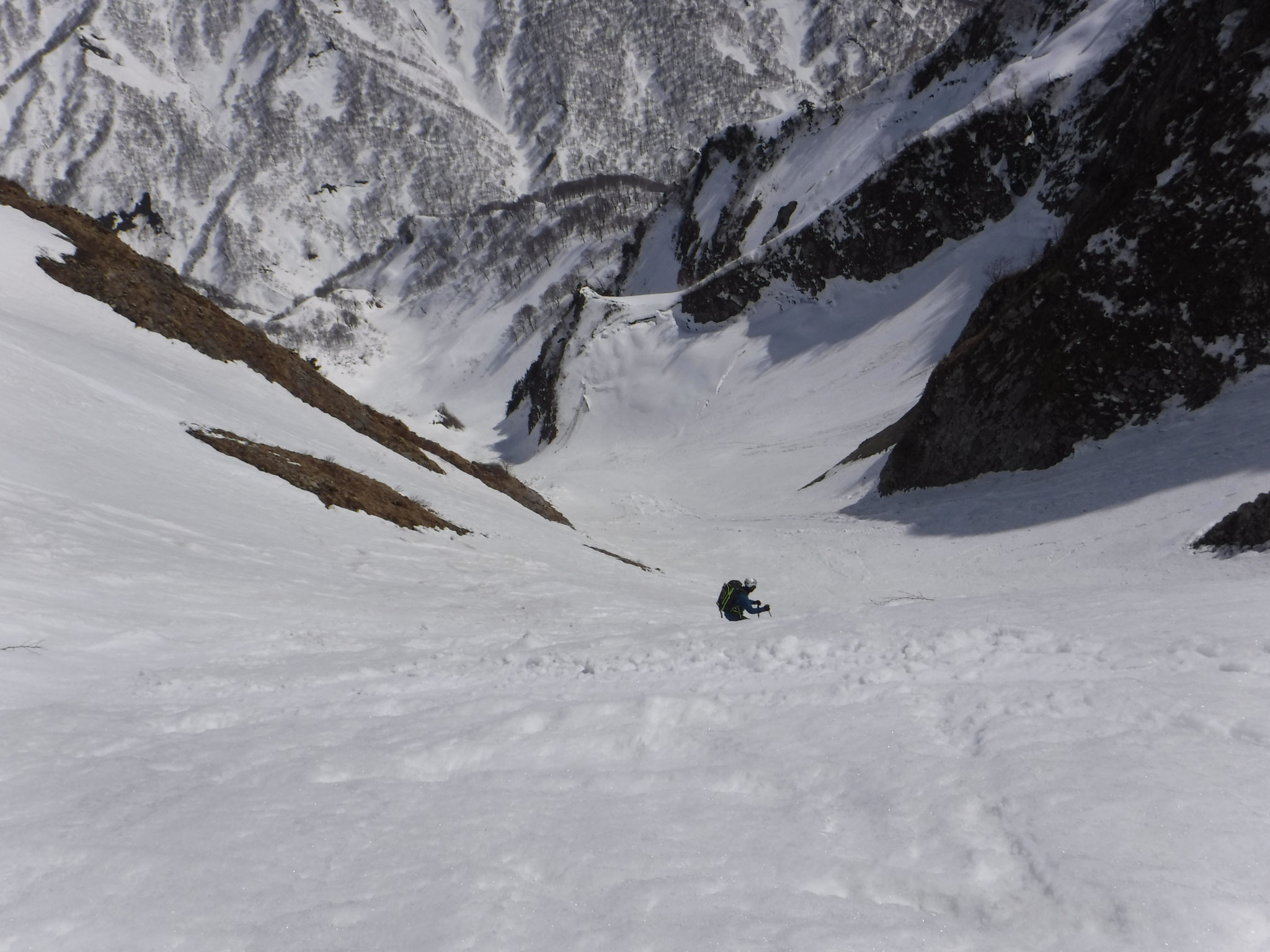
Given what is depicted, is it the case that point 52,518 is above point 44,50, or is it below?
below

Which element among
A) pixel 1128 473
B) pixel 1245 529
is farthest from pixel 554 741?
pixel 1128 473

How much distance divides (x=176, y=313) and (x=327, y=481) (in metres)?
10.6

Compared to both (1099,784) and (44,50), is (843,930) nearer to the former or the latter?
(1099,784)

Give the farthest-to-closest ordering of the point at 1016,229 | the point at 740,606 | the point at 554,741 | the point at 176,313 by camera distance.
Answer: the point at 1016,229 < the point at 176,313 < the point at 740,606 < the point at 554,741

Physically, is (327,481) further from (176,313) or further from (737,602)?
(176,313)

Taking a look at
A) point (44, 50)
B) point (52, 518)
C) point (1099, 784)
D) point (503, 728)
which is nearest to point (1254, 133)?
point (1099, 784)

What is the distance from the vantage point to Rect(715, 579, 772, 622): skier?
9.81m

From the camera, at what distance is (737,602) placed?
986cm

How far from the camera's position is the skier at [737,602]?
9812 millimetres

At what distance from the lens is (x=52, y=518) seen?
8711 millimetres

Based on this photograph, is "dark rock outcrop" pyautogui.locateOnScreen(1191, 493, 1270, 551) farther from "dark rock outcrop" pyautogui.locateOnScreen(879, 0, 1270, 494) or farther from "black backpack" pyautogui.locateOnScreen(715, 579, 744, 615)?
"black backpack" pyautogui.locateOnScreen(715, 579, 744, 615)

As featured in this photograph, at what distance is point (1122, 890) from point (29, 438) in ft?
45.4

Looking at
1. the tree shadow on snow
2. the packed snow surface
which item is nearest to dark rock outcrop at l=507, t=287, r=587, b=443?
the tree shadow on snow

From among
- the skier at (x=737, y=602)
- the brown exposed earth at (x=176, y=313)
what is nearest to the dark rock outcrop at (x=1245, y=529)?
the skier at (x=737, y=602)
